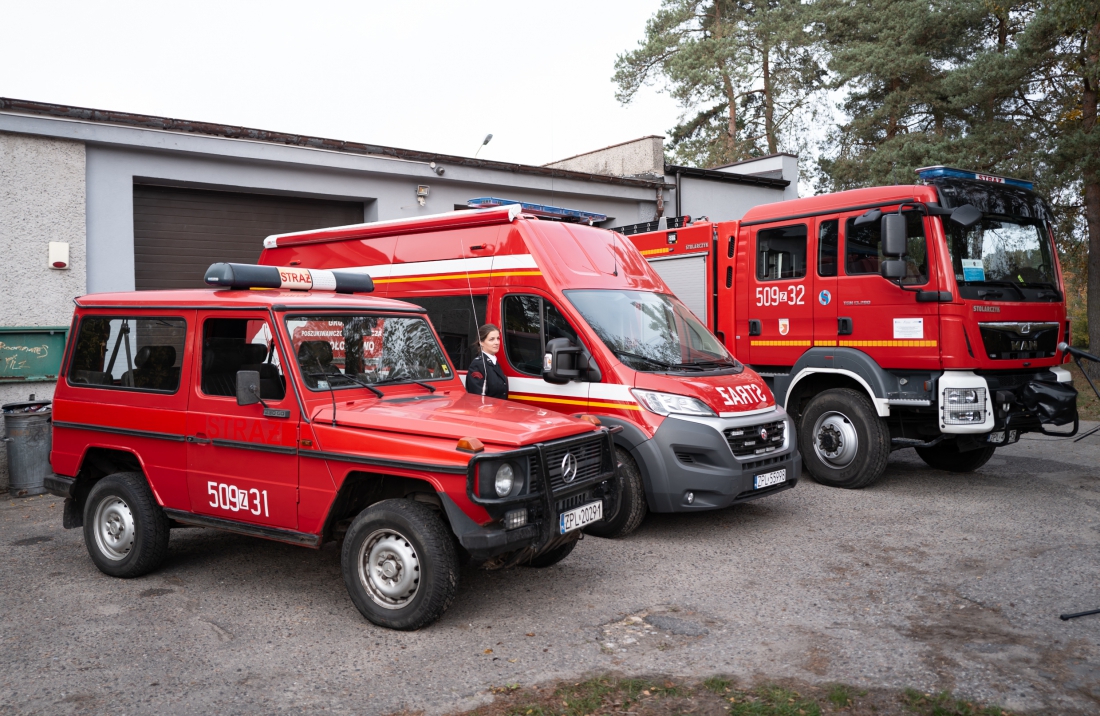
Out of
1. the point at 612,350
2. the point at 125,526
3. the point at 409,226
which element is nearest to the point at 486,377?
the point at 612,350

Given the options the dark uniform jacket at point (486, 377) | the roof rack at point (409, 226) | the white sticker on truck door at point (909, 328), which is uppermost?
the roof rack at point (409, 226)

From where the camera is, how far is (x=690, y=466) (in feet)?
21.7

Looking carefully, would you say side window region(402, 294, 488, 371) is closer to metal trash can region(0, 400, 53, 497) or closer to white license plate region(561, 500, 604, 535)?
white license plate region(561, 500, 604, 535)

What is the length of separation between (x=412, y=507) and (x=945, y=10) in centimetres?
2361

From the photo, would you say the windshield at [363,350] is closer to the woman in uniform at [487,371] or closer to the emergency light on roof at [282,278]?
the emergency light on roof at [282,278]

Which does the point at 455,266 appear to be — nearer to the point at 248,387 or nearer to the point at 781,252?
the point at 248,387

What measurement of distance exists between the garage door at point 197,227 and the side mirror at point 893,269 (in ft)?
25.8

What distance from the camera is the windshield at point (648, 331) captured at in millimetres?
7117

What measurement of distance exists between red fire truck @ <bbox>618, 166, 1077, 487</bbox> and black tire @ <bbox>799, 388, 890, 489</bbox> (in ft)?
0.04

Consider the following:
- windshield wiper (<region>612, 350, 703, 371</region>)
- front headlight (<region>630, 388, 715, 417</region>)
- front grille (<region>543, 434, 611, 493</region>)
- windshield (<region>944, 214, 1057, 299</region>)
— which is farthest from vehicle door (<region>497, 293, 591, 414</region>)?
windshield (<region>944, 214, 1057, 299</region>)

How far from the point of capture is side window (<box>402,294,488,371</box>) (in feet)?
26.1

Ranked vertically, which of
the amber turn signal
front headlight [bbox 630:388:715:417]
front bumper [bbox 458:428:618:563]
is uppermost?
front headlight [bbox 630:388:715:417]

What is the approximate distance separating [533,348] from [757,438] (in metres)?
2.06

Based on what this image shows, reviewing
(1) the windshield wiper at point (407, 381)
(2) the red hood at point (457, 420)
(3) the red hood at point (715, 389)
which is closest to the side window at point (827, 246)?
(3) the red hood at point (715, 389)
